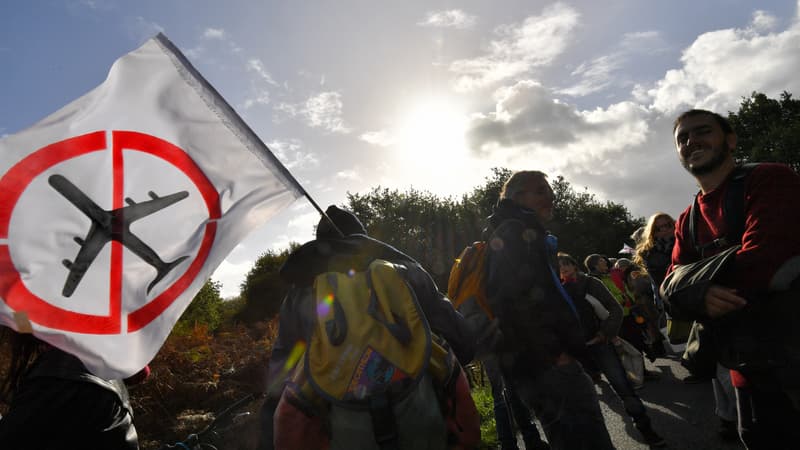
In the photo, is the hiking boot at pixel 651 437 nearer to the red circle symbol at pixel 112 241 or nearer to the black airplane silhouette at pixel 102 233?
the red circle symbol at pixel 112 241

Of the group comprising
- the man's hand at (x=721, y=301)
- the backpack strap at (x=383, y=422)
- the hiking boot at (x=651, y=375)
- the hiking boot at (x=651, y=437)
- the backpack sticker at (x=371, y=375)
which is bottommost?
the hiking boot at (x=651, y=375)

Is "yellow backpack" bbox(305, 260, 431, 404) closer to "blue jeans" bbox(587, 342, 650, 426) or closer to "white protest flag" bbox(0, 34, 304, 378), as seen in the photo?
"white protest flag" bbox(0, 34, 304, 378)

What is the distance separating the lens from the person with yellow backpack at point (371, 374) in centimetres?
172

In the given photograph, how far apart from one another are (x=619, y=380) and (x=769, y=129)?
40.6m

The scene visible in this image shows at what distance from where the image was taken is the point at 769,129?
34.0 meters

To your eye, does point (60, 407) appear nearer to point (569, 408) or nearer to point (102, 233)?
point (102, 233)

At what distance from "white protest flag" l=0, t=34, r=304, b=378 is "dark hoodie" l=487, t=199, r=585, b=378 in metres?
1.34

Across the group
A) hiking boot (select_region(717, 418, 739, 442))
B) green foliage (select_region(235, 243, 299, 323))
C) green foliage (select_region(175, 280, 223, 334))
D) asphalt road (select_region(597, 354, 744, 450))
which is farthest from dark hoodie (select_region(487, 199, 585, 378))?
green foliage (select_region(235, 243, 299, 323))

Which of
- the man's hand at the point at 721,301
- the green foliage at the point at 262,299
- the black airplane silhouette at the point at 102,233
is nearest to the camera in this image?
the man's hand at the point at 721,301

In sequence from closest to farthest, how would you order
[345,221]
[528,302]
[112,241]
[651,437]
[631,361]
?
[112,241] < [345,221] < [528,302] < [651,437] < [631,361]

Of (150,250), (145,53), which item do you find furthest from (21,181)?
(145,53)

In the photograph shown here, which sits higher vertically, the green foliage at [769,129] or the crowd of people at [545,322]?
the green foliage at [769,129]

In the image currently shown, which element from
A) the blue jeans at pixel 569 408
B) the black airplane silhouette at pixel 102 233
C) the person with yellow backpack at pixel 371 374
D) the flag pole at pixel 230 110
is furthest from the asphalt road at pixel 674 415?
the black airplane silhouette at pixel 102 233

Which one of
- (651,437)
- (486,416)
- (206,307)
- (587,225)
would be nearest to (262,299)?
(206,307)
